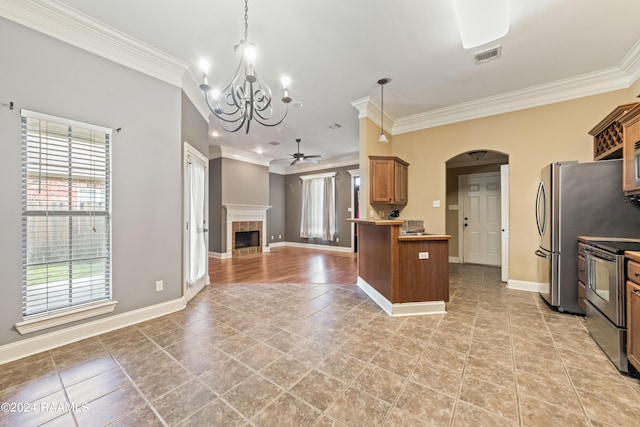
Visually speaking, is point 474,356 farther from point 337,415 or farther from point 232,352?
point 232,352

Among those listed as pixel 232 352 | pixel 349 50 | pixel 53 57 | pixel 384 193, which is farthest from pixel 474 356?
pixel 53 57

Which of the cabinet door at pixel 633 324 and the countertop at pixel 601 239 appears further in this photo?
the countertop at pixel 601 239

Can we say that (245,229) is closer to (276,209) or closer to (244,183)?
(244,183)

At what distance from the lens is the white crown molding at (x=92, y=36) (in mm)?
2151

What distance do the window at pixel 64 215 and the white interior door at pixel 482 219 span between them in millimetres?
6859

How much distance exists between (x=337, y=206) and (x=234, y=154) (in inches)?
142

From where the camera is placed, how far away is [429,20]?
2.48 metres

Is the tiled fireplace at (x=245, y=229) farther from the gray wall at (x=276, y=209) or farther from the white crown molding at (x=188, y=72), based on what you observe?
the white crown molding at (x=188, y=72)

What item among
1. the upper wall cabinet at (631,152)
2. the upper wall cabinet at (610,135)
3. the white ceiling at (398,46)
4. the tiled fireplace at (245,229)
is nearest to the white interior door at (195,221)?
the white ceiling at (398,46)

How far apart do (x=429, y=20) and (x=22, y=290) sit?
4.46m

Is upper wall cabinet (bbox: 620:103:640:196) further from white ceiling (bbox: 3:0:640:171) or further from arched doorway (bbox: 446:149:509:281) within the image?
arched doorway (bbox: 446:149:509:281)

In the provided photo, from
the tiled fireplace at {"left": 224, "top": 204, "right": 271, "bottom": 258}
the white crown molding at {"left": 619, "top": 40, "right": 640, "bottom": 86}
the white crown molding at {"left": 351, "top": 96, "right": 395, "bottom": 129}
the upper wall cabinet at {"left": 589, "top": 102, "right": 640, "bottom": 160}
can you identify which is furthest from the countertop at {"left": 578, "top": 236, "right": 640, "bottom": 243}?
the tiled fireplace at {"left": 224, "top": 204, "right": 271, "bottom": 258}

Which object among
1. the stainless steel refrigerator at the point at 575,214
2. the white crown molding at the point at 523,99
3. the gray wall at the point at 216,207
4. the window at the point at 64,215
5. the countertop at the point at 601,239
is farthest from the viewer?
the gray wall at the point at 216,207

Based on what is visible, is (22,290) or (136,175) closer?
(22,290)
